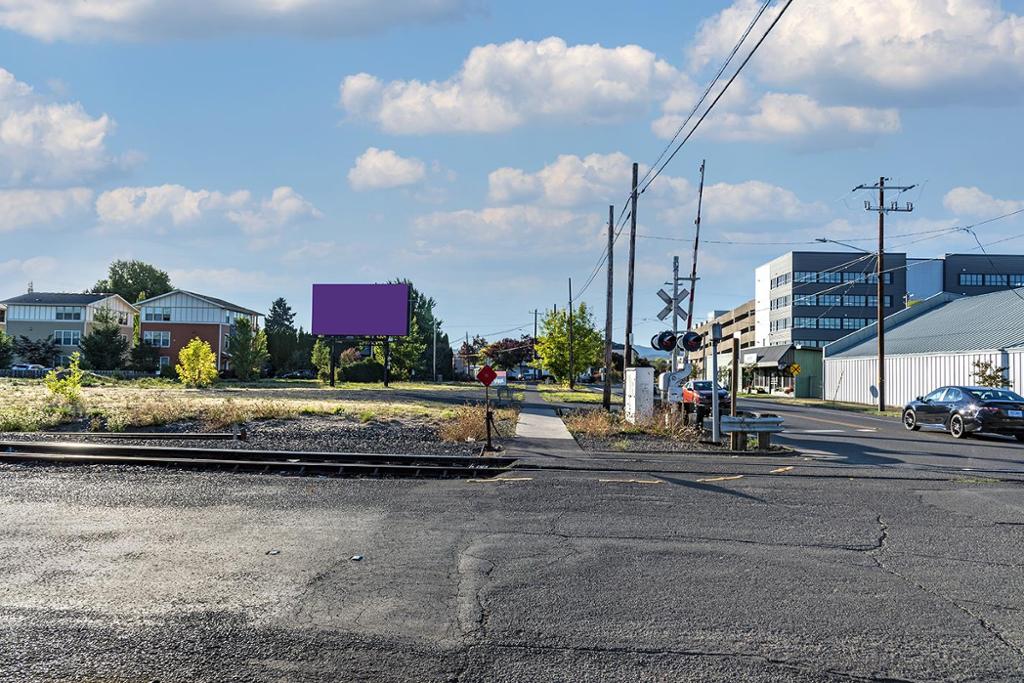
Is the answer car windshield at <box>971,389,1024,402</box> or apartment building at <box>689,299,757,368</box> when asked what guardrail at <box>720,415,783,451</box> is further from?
apartment building at <box>689,299,757,368</box>

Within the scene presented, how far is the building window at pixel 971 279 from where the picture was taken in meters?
104

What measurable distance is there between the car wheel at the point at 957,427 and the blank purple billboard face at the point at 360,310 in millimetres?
40451

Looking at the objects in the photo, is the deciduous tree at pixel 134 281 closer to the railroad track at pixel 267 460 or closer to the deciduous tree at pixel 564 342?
the deciduous tree at pixel 564 342

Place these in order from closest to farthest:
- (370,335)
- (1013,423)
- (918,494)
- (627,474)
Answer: (918,494) → (627,474) → (1013,423) → (370,335)

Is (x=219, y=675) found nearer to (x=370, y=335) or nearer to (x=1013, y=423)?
(x=1013, y=423)

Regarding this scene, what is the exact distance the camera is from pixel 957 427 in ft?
73.5

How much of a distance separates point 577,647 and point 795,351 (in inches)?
2709

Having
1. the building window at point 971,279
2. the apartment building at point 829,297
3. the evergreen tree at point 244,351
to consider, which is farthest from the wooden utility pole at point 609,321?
the building window at point 971,279

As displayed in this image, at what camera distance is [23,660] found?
15.7 feet

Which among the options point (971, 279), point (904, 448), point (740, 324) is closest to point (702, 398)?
point (904, 448)

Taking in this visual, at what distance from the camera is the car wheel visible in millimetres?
22156

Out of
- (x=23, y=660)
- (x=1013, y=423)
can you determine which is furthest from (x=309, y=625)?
(x=1013, y=423)

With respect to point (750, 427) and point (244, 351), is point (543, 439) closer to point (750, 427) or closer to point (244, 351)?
point (750, 427)

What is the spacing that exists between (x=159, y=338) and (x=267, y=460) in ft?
274
